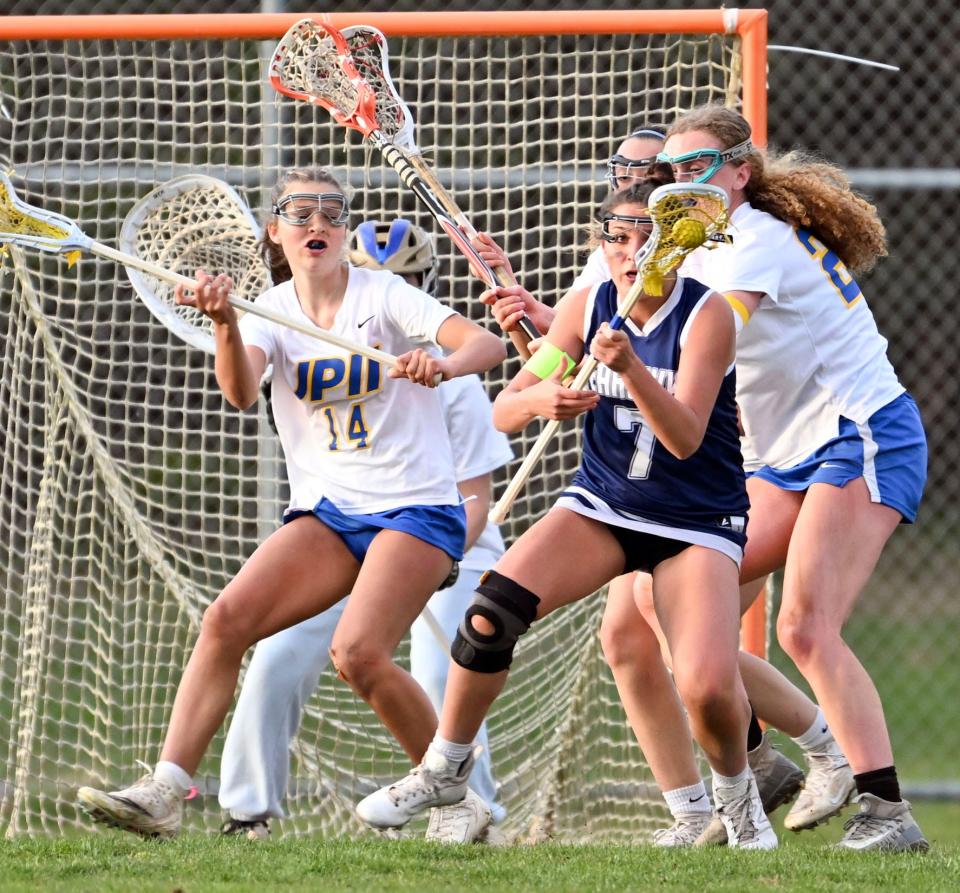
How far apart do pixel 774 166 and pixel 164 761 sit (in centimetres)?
208

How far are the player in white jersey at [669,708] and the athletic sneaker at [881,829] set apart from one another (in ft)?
1.06

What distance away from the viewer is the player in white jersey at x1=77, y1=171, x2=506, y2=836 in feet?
13.3

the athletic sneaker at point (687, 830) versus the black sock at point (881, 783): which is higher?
the black sock at point (881, 783)

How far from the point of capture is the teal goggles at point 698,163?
4008mm

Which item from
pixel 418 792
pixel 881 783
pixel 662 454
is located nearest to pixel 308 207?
pixel 662 454

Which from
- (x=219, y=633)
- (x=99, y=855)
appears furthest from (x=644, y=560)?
(x=99, y=855)

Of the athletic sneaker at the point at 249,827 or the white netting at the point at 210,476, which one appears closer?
the athletic sneaker at the point at 249,827

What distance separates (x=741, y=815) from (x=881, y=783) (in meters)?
0.34

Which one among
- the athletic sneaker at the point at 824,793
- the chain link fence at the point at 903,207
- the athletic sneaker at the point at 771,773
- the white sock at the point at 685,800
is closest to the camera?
the white sock at the point at 685,800

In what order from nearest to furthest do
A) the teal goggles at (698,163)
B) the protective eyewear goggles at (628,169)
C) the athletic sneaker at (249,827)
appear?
the teal goggles at (698,163)
the protective eyewear goggles at (628,169)
the athletic sneaker at (249,827)

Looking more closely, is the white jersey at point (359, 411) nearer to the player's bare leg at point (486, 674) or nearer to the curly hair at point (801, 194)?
the player's bare leg at point (486, 674)

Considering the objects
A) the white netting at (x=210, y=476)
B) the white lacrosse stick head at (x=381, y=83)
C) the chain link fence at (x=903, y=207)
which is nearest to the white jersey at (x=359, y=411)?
the white lacrosse stick head at (x=381, y=83)

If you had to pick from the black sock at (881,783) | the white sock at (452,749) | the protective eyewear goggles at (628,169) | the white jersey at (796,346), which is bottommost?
the black sock at (881,783)

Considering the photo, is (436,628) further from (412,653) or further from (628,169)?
(628,169)
